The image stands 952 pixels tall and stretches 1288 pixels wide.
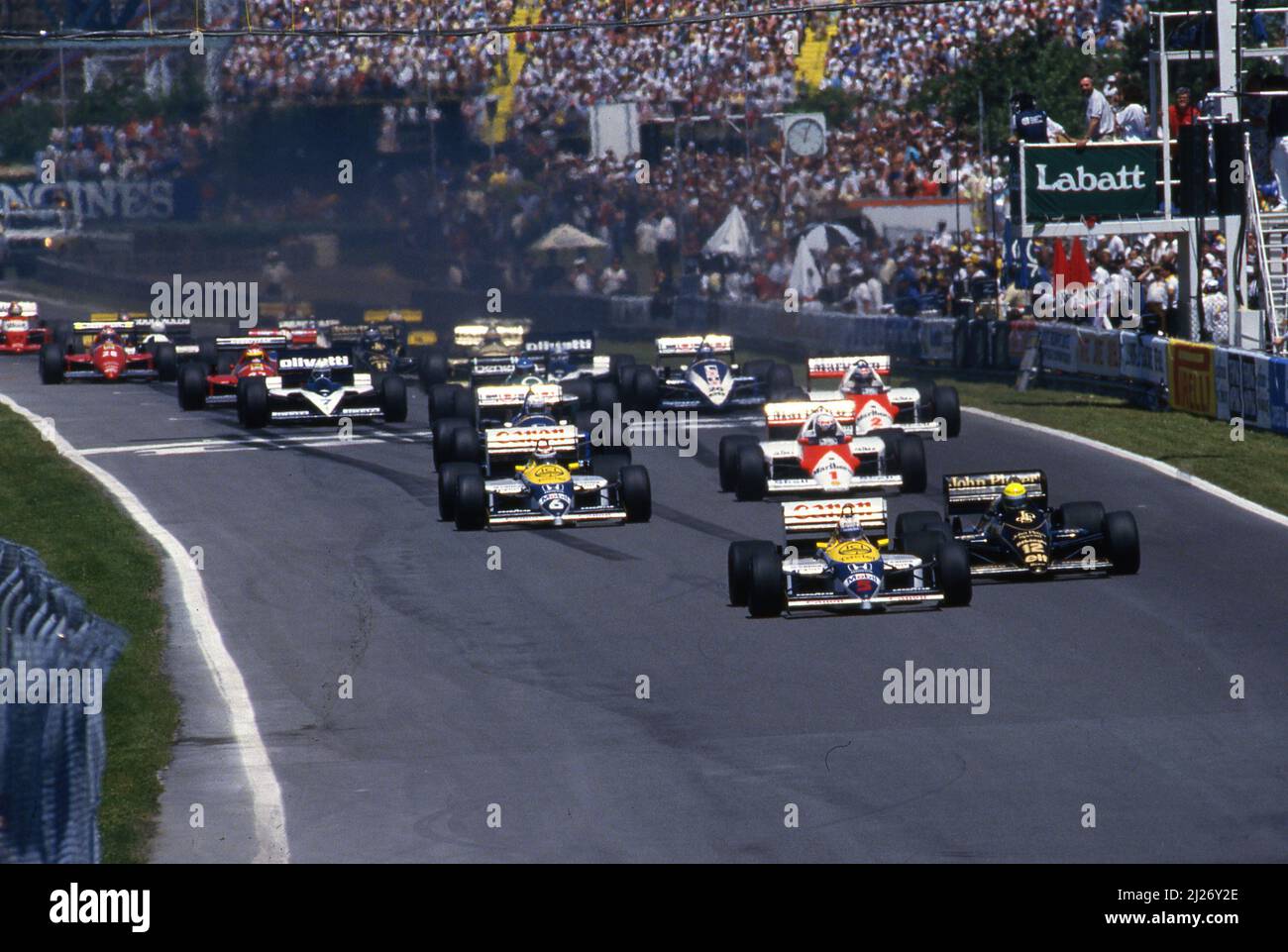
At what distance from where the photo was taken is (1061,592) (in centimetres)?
1616

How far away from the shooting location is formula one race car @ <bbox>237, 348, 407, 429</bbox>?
88.1 feet

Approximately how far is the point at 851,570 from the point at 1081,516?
2.28 meters

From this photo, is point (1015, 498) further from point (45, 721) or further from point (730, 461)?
point (45, 721)

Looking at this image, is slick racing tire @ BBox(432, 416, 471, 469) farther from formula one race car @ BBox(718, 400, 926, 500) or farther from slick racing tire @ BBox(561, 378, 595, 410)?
slick racing tire @ BBox(561, 378, 595, 410)

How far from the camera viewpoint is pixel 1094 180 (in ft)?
97.6

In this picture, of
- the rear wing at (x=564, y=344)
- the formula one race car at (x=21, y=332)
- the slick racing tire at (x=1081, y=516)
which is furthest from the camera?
the formula one race car at (x=21, y=332)

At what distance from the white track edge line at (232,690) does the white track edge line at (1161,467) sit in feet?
31.9

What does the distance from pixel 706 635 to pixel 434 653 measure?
196 centimetres

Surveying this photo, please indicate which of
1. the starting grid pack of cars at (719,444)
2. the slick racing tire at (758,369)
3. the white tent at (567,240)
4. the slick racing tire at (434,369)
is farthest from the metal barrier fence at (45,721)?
the white tent at (567,240)

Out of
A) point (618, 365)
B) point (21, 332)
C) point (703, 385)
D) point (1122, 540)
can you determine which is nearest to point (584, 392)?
point (703, 385)

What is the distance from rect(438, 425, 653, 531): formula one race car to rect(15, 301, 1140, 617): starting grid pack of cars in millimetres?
20

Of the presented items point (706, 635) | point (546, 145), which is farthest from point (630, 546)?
point (546, 145)

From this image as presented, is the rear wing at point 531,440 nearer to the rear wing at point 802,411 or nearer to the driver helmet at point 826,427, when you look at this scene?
the driver helmet at point 826,427

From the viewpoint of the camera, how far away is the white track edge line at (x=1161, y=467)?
64.9 ft
